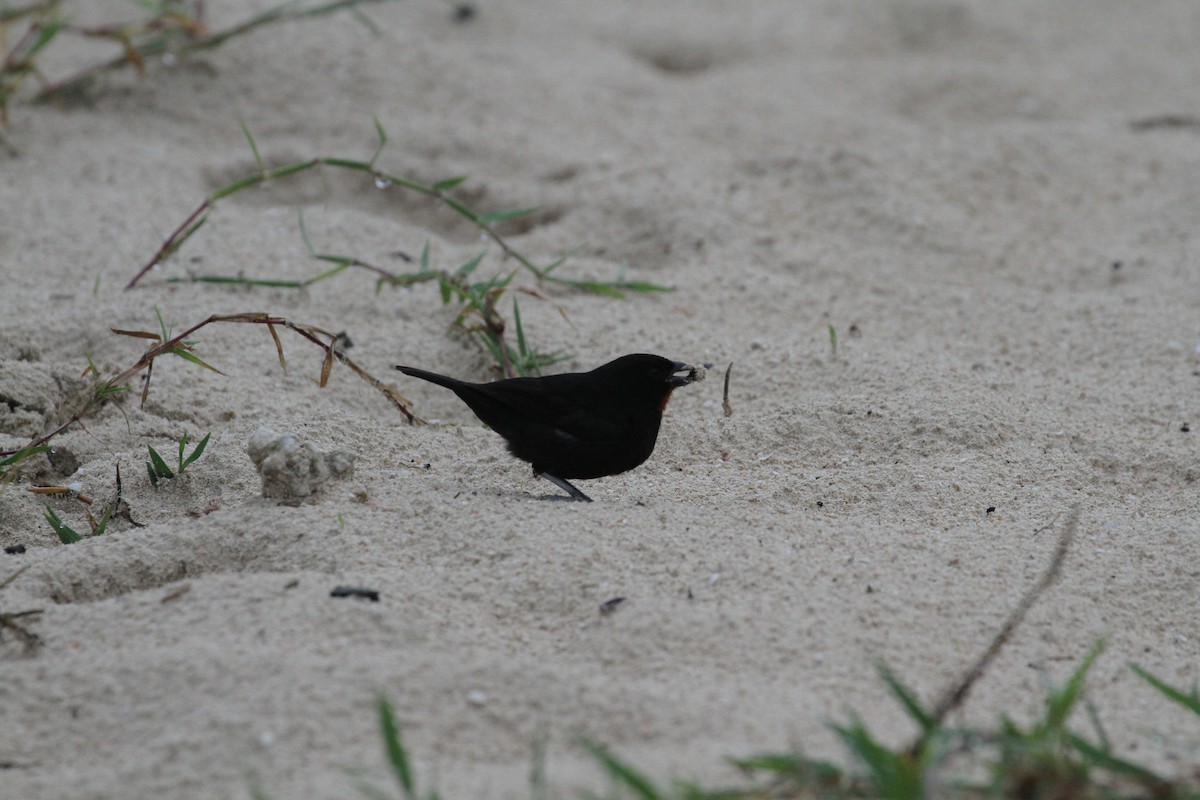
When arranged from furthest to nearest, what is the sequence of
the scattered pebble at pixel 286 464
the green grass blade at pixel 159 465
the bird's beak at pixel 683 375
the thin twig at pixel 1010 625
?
the bird's beak at pixel 683 375 → the green grass blade at pixel 159 465 → the scattered pebble at pixel 286 464 → the thin twig at pixel 1010 625

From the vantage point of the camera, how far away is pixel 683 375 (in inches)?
138

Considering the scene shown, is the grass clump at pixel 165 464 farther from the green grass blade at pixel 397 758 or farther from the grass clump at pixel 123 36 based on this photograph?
the grass clump at pixel 123 36

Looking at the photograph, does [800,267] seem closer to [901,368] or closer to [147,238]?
[901,368]

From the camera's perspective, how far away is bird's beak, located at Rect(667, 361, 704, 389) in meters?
3.49

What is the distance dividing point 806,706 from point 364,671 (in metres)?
0.80

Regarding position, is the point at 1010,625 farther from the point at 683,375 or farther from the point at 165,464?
the point at 165,464

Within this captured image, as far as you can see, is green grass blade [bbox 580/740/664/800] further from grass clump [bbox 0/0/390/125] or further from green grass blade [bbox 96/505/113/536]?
grass clump [bbox 0/0/390/125]

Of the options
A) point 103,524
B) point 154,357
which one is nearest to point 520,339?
point 154,357

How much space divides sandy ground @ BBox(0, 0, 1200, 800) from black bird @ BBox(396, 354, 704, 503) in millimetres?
142

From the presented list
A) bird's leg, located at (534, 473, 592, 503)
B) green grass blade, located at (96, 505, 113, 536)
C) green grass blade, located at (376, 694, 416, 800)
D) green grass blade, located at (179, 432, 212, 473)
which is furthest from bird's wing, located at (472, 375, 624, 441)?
green grass blade, located at (376, 694, 416, 800)

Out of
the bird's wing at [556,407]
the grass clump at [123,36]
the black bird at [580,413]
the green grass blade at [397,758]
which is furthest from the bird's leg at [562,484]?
the grass clump at [123,36]

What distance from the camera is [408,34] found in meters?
6.16

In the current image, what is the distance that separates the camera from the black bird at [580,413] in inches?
131

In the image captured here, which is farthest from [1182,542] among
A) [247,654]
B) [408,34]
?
[408,34]
